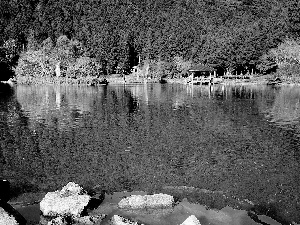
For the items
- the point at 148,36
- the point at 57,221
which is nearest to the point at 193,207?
the point at 57,221

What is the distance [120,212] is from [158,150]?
7656 mm

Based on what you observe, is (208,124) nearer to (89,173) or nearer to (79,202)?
(89,173)

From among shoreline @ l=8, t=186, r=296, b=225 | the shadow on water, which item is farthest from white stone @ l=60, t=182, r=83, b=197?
the shadow on water

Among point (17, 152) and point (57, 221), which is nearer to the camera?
point (57, 221)

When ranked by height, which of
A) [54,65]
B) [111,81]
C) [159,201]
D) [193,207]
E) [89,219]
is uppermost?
[54,65]

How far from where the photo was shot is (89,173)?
15055 mm

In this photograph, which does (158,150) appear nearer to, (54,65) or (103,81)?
(103,81)

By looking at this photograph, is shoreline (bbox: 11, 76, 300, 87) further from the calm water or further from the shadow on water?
the shadow on water

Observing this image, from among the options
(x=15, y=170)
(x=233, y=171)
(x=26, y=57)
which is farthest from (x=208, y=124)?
(x=26, y=57)

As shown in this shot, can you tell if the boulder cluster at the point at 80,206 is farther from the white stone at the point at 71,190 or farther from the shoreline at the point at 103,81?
the shoreline at the point at 103,81

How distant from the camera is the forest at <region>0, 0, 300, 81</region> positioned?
72.2 m

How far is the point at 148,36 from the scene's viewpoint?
91.4m

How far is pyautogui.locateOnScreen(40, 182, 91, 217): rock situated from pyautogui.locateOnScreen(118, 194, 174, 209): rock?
4.31 feet

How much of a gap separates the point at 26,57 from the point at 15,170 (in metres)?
67.2
